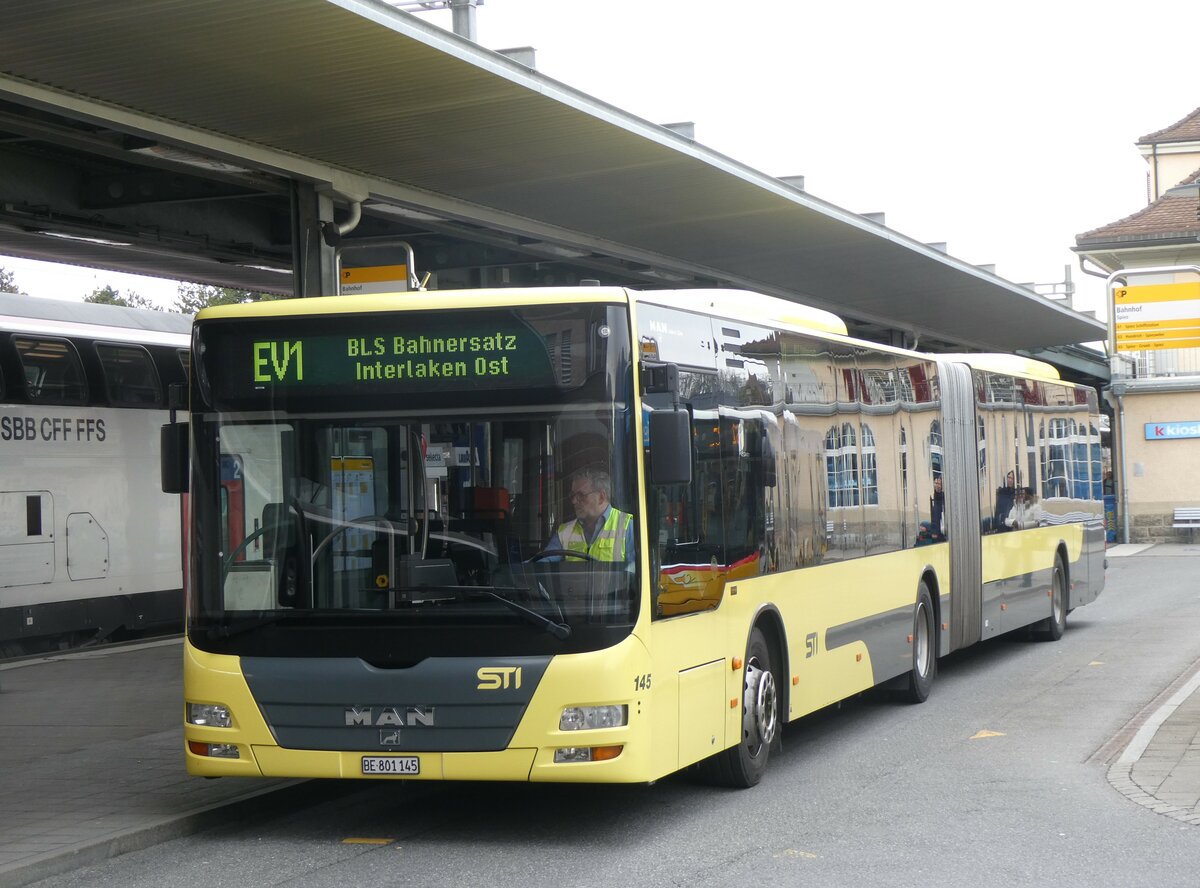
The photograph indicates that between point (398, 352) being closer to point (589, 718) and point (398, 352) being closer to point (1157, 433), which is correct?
point (589, 718)

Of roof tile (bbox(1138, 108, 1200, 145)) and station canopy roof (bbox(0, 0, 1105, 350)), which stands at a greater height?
roof tile (bbox(1138, 108, 1200, 145))

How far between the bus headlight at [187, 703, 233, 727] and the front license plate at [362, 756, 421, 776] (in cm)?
75

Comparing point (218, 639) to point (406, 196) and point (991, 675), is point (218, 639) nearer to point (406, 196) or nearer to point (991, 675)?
point (406, 196)

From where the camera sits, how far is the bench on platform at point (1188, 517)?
1843 inches

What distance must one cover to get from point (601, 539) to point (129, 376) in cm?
1276

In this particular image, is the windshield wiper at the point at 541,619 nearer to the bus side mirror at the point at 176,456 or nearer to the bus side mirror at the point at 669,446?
the bus side mirror at the point at 669,446

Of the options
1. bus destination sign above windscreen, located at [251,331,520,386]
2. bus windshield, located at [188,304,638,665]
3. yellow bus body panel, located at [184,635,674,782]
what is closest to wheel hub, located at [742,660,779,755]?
yellow bus body panel, located at [184,635,674,782]

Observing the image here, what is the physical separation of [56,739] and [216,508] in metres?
4.12

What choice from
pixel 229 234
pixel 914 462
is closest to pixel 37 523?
pixel 229 234

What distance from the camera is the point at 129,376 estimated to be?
19516 millimetres

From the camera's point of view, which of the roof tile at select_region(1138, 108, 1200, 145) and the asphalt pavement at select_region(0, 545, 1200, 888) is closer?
the asphalt pavement at select_region(0, 545, 1200, 888)

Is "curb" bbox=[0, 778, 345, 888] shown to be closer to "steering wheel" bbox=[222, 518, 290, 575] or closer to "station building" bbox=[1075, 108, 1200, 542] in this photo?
"steering wheel" bbox=[222, 518, 290, 575]

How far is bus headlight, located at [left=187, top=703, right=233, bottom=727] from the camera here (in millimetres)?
8359

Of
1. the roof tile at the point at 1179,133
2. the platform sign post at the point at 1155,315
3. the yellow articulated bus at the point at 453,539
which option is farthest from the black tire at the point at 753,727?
the roof tile at the point at 1179,133
